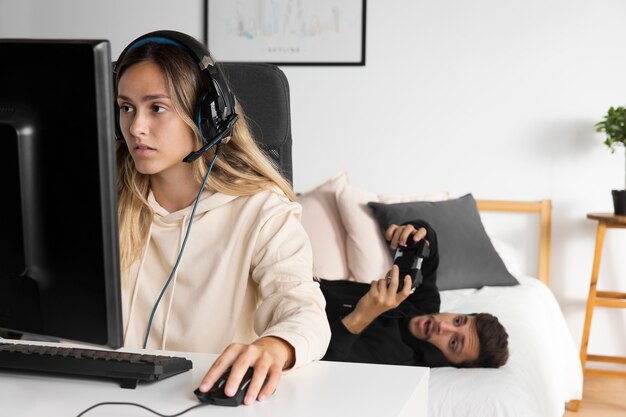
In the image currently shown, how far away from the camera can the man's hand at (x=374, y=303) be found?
1.89 m

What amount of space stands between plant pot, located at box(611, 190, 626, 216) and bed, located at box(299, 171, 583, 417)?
28 cm

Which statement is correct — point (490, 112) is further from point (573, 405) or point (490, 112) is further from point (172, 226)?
point (172, 226)

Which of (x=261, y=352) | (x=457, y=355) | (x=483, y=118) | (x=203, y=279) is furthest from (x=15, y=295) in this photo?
(x=483, y=118)

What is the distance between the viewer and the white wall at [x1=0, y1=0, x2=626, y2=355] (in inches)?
127

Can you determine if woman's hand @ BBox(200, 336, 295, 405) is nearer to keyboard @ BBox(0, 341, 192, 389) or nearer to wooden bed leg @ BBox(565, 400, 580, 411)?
keyboard @ BBox(0, 341, 192, 389)

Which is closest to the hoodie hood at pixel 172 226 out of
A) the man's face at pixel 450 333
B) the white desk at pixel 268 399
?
the white desk at pixel 268 399

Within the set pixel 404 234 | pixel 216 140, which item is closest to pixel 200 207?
pixel 216 140

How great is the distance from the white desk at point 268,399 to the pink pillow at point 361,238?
1.80 m

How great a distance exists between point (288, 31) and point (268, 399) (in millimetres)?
2785

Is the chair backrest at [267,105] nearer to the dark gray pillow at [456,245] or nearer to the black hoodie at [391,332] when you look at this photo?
the black hoodie at [391,332]

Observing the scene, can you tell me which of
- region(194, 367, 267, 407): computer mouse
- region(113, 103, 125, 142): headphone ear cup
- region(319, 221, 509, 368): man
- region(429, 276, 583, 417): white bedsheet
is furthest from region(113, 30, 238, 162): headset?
region(429, 276, 583, 417): white bedsheet

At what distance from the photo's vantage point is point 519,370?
2.00 metres

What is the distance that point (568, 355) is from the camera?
2732 mm

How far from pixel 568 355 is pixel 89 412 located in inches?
86.4
